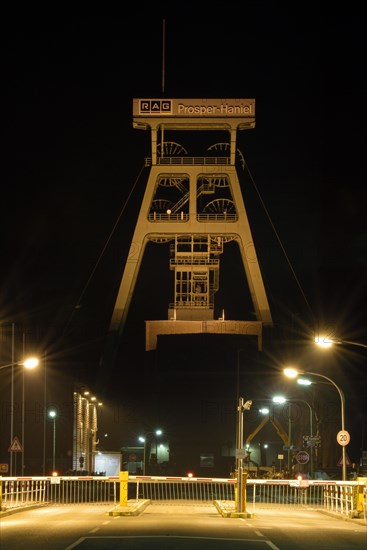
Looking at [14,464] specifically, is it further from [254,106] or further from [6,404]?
[254,106]

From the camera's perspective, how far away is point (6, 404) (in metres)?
51.5

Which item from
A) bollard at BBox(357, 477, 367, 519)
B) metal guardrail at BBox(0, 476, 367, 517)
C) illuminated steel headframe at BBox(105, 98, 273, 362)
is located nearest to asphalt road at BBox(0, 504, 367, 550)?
bollard at BBox(357, 477, 367, 519)

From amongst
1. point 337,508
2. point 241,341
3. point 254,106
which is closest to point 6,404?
point 337,508

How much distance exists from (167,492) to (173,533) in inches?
1277

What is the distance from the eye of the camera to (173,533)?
19.7 metres

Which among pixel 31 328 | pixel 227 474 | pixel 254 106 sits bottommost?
pixel 227 474

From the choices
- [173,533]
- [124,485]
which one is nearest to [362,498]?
[124,485]

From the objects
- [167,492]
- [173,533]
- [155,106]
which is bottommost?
[167,492]

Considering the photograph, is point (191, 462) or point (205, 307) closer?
point (191, 462)

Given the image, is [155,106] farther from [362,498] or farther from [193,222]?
[362,498]

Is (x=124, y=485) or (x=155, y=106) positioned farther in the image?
(x=155, y=106)

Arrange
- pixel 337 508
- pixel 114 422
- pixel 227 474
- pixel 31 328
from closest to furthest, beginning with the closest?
pixel 337 508, pixel 31 328, pixel 227 474, pixel 114 422

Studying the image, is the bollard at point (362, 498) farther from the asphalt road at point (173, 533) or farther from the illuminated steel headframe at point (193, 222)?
the illuminated steel headframe at point (193, 222)

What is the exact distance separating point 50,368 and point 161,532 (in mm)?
46184
